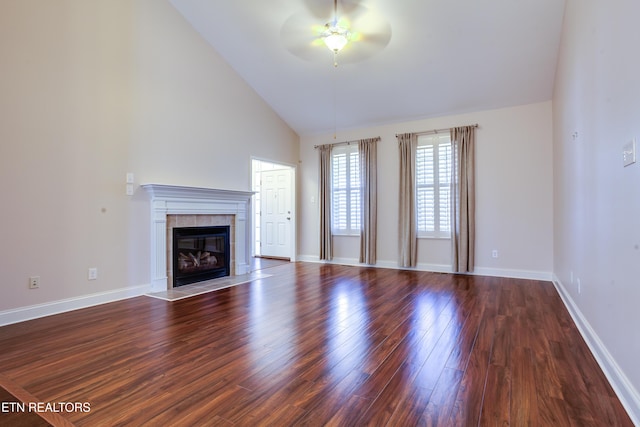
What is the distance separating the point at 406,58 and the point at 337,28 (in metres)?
1.54

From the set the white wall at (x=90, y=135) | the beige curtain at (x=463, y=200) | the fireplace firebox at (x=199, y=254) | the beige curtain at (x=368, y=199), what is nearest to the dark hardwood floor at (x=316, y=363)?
the white wall at (x=90, y=135)

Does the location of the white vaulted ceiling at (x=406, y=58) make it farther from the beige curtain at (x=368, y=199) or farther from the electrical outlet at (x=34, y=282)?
the electrical outlet at (x=34, y=282)

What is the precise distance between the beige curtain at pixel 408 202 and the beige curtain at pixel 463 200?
2.11 ft

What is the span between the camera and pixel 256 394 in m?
1.81

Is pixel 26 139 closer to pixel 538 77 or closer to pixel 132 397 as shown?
pixel 132 397

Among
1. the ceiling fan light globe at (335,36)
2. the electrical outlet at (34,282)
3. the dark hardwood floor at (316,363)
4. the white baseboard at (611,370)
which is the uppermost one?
the ceiling fan light globe at (335,36)

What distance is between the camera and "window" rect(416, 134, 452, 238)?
218 inches

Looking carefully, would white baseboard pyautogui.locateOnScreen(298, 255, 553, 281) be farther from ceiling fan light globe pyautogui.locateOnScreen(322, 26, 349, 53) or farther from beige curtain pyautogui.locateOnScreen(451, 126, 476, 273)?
ceiling fan light globe pyautogui.locateOnScreen(322, 26, 349, 53)

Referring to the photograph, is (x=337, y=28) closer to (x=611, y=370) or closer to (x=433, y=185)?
(x=433, y=185)

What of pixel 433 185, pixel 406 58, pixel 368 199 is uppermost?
pixel 406 58

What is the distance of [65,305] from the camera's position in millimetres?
3404

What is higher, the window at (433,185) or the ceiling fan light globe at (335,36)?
the ceiling fan light globe at (335,36)

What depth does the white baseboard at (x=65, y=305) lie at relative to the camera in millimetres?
3048

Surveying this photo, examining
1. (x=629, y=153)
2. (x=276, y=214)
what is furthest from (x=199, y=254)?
(x=629, y=153)
